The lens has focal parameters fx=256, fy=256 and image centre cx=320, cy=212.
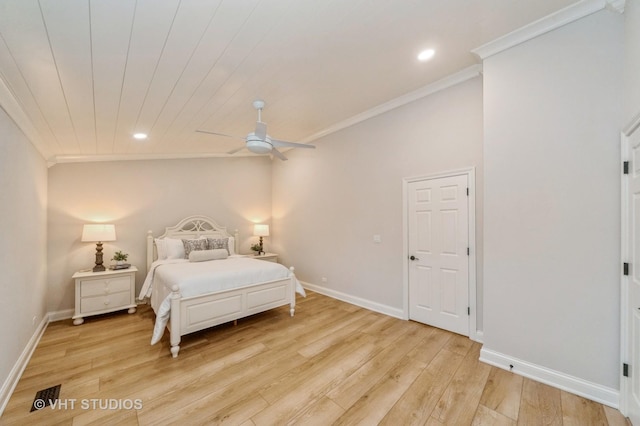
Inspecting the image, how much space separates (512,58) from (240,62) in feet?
8.44

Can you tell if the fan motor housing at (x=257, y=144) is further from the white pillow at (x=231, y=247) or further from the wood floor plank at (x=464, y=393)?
the wood floor plank at (x=464, y=393)

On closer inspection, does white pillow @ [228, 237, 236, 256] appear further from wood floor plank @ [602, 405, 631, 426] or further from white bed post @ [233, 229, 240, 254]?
wood floor plank @ [602, 405, 631, 426]

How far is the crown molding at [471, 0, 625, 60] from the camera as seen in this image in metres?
2.02

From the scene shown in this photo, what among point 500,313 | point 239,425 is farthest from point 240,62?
point 500,313

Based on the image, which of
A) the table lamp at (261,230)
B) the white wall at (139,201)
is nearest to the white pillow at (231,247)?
the white wall at (139,201)

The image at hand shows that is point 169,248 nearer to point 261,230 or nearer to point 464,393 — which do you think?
point 261,230

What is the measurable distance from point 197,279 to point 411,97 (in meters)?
3.67

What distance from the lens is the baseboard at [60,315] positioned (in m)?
3.83

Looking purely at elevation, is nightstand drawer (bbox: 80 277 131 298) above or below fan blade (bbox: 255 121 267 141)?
below

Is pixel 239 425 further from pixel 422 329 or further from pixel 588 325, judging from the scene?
pixel 588 325

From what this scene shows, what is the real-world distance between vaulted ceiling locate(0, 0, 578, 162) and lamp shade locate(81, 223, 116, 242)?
123 centimetres

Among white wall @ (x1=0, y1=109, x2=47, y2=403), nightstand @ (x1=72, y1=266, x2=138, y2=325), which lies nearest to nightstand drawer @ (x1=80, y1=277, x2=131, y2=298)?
nightstand @ (x1=72, y1=266, x2=138, y2=325)

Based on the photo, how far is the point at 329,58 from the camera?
97.0 inches

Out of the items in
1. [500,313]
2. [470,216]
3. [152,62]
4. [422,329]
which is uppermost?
[152,62]
